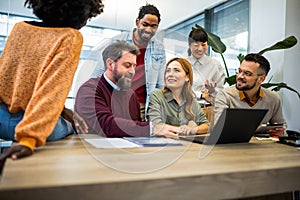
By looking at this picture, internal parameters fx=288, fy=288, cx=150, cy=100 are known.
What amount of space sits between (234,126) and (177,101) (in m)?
0.53

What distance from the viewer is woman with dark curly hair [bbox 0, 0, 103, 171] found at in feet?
2.32

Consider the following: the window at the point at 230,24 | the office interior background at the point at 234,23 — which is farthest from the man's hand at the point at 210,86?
the window at the point at 230,24

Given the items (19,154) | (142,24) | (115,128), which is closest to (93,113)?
(115,128)

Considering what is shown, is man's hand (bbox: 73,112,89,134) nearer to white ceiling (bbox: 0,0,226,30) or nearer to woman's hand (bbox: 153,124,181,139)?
woman's hand (bbox: 153,124,181,139)

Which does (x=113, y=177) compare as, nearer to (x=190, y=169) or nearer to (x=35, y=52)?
(x=190, y=169)

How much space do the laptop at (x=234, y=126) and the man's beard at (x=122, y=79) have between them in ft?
1.38

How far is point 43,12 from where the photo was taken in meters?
0.85

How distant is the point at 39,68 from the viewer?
0.78 meters

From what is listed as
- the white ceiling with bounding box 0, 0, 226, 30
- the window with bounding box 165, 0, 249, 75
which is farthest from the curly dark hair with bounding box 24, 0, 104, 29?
the white ceiling with bounding box 0, 0, 226, 30

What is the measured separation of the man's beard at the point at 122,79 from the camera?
1.36 meters

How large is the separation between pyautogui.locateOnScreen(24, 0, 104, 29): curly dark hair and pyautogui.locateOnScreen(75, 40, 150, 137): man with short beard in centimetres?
36

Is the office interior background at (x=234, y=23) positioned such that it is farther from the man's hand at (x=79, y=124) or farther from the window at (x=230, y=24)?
the man's hand at (x=79, y=124)

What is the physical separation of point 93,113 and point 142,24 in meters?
0.82

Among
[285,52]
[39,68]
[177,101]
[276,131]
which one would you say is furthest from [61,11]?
[285,52]
